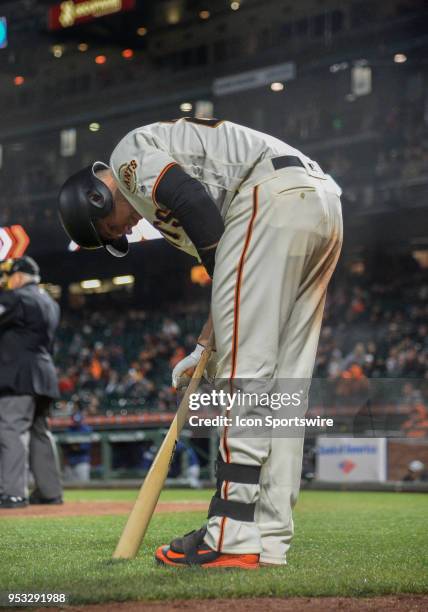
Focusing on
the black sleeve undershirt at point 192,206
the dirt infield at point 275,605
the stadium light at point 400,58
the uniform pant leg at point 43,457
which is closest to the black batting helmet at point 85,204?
the black sleeve undershirt at point 192,206

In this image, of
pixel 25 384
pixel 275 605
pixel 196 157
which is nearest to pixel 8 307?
pixel 25 384

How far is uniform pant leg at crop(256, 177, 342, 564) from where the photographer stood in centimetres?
314

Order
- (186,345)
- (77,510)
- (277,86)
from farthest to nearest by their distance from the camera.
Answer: (277,86) → (186,345) → (77,510)

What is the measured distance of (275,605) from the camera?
243 centimetres

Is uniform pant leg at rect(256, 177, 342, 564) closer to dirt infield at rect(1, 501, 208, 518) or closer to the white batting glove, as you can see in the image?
the white batting glove

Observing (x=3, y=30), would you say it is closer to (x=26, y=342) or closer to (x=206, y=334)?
(x=26, y=342)

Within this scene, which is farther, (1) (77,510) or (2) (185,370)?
(1) (77,510)

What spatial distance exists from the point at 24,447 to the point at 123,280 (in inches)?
936

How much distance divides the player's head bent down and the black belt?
55cm

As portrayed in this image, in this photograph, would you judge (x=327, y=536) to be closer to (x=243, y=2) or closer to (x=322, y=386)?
(x=322, y=386)

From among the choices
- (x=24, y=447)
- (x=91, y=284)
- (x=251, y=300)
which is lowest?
(x=24, y=447)

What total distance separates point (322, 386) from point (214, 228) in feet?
33.9

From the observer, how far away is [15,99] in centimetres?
3772

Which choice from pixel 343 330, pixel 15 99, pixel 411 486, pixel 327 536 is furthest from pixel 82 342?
pixel 327 536
